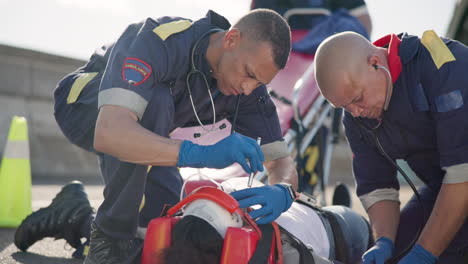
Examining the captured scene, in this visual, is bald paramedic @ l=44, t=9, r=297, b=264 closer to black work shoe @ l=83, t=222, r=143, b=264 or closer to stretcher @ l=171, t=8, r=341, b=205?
black work shoe @ l=83, t=222, r=143, b=264

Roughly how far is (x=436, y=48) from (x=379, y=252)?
0.78m

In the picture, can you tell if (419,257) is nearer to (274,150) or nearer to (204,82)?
(274,150)

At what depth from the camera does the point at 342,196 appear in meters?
3.40

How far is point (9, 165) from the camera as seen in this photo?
344 centimetres

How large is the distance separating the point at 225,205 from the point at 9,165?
2.32 meters

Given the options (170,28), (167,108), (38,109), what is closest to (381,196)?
(167,108)

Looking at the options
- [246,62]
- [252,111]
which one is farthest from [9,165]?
[246,62]

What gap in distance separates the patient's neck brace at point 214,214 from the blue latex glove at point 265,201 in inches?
5.7

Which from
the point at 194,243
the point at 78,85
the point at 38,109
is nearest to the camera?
the point at 194,243

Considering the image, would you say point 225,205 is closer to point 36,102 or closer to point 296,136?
point 296,136

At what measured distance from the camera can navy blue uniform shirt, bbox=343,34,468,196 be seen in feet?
6.53

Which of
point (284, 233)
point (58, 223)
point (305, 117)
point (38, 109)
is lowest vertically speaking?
point (38, 109)

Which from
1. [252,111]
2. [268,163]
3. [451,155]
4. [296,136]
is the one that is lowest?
[296,136]

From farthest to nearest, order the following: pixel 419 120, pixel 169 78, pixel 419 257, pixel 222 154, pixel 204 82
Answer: pixel 204 82
pixel 169 78
pixel 419 120
pixel 419 257
pixel 222 154
